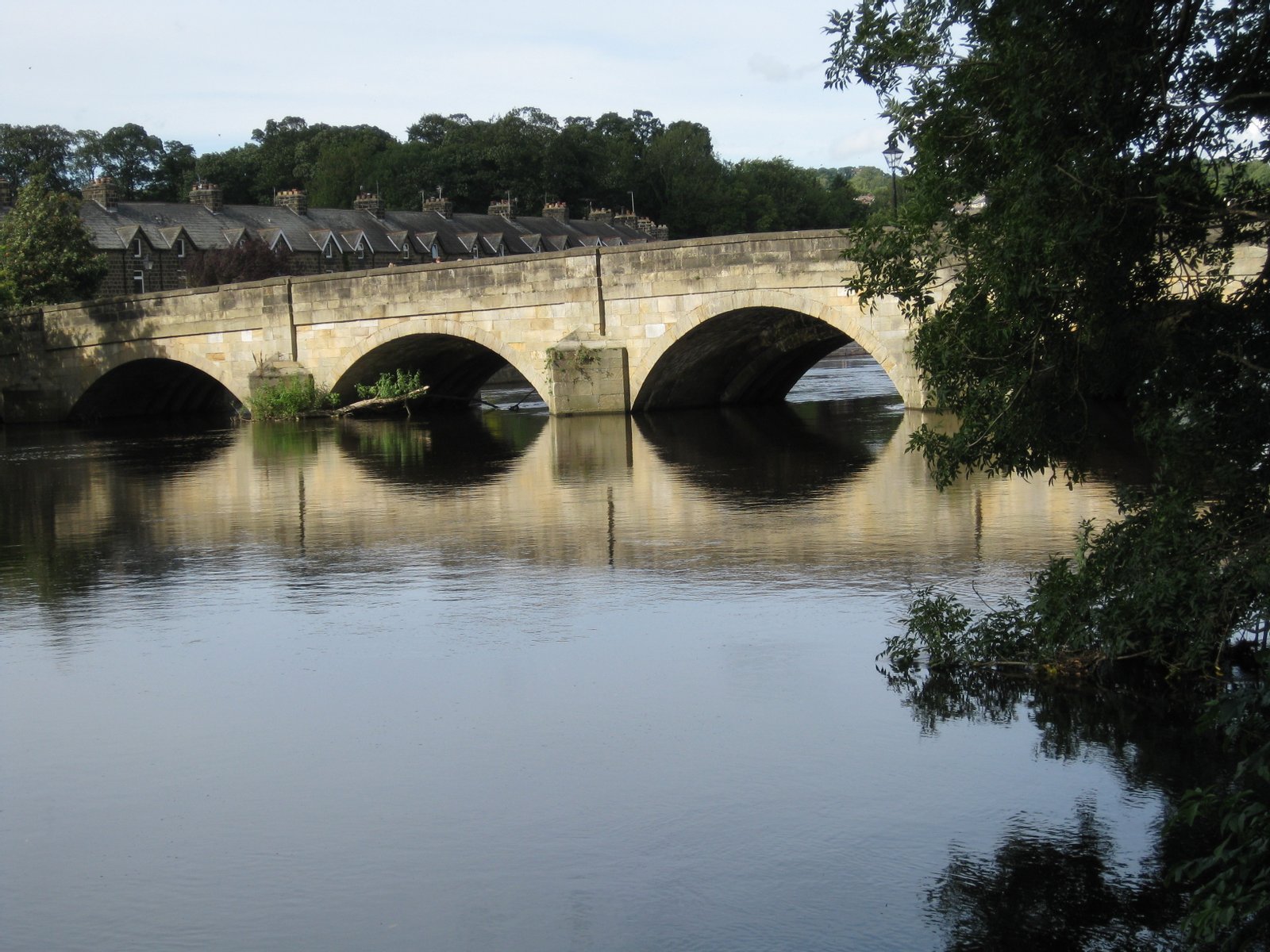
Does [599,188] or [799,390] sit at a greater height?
[599,188]

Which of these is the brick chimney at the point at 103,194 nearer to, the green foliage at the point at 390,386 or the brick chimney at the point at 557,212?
the brick chimney at the point at 557,212

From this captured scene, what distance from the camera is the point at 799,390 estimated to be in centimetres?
3462

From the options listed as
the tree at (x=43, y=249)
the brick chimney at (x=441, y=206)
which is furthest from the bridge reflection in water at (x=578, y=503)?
the brick chimney at (x=441, y=206)

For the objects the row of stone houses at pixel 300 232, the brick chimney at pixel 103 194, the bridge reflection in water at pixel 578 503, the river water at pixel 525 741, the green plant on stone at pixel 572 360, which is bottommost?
the river water at pixel 525 741

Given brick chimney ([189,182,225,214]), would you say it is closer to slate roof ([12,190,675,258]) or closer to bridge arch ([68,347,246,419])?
slate roof ([12,190,675,258])

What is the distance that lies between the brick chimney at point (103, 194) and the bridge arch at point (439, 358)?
3287cm

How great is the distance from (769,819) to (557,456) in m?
14.3

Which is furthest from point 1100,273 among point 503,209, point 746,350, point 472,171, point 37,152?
point 37,152

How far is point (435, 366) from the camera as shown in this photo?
32.0m

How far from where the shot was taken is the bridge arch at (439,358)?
26703mm

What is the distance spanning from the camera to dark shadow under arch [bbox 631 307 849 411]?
25375mm

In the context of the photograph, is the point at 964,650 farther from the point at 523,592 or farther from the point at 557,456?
the point at 557,456

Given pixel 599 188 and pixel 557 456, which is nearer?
pixel 557 456

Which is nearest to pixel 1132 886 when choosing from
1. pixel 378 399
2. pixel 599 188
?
pixel 378 399
